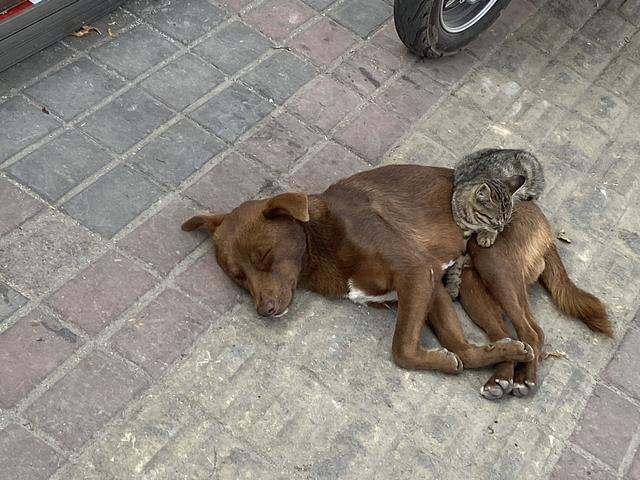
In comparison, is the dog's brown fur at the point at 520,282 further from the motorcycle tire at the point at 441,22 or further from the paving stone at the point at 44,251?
the paving stone at the point at 44,251

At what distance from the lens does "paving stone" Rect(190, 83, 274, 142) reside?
15.3 feet

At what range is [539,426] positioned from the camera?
3662mm

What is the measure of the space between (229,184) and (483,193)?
1317mm

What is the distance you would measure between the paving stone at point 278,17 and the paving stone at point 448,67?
82 cm

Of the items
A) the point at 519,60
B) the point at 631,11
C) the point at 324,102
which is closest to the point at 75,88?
the point at 324,102

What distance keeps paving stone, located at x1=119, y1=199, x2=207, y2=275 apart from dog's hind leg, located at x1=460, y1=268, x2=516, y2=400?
51.9 inches

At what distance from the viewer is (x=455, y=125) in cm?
510

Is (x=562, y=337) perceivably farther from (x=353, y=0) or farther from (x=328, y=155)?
(x=353, y=0)

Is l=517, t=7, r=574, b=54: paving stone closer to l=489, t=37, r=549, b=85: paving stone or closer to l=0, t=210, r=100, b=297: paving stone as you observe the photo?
l=489, t=37, r=549, b=85: paving stone

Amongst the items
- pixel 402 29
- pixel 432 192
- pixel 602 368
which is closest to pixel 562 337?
pixel 602 368

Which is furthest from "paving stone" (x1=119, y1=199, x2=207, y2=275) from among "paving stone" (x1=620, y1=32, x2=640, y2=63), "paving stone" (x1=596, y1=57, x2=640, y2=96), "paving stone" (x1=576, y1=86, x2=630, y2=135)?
"paving stone" (x1=620, y1=32, x2=640, y2=63)

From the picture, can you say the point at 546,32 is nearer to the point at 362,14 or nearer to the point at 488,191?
the point at 362,14

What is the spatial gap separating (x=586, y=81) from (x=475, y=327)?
253 centimetres

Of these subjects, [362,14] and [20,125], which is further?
[362,14]
